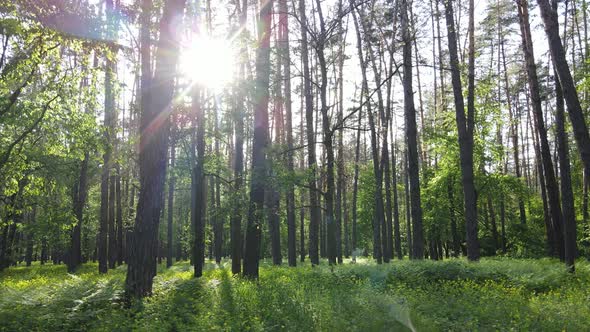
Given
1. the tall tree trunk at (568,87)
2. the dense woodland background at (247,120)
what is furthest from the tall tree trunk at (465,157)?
the tall tree trunk at (568,87)

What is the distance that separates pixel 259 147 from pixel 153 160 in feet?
14.3

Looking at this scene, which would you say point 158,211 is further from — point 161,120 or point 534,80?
point 534,80

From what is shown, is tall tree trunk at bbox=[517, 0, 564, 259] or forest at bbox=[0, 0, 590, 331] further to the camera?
tall tree trunk at bbox=[517, 0, 564, 259]

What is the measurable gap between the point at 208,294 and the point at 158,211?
7.35 feet

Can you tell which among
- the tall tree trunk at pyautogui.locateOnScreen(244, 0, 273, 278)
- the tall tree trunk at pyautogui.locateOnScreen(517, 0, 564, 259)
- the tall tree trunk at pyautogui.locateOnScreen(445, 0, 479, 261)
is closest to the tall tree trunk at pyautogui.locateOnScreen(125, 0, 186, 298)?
the tall tree trunk at pyautogui.locateOnScreen(244, 0, 273, 278)

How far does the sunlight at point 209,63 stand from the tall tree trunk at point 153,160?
443cm

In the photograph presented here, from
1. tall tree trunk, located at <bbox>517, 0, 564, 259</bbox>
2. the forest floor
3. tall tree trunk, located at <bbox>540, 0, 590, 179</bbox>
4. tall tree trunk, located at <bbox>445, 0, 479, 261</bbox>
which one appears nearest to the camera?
the forest floor

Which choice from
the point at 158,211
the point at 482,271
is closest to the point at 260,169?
the point at 158,211

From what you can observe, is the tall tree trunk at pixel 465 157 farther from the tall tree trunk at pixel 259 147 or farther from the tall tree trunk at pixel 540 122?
the tall tree trunk at pixel 259 147

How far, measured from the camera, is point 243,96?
14.2 metres

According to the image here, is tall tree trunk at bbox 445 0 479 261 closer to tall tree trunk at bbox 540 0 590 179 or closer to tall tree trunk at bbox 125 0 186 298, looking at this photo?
tall tree trunk at bbox 540 0 590 179

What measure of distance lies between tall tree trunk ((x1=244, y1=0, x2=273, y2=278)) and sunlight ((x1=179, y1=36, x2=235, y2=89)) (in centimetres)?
137

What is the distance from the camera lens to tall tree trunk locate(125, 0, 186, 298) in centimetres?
886

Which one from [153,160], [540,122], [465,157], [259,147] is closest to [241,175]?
[259,147]
